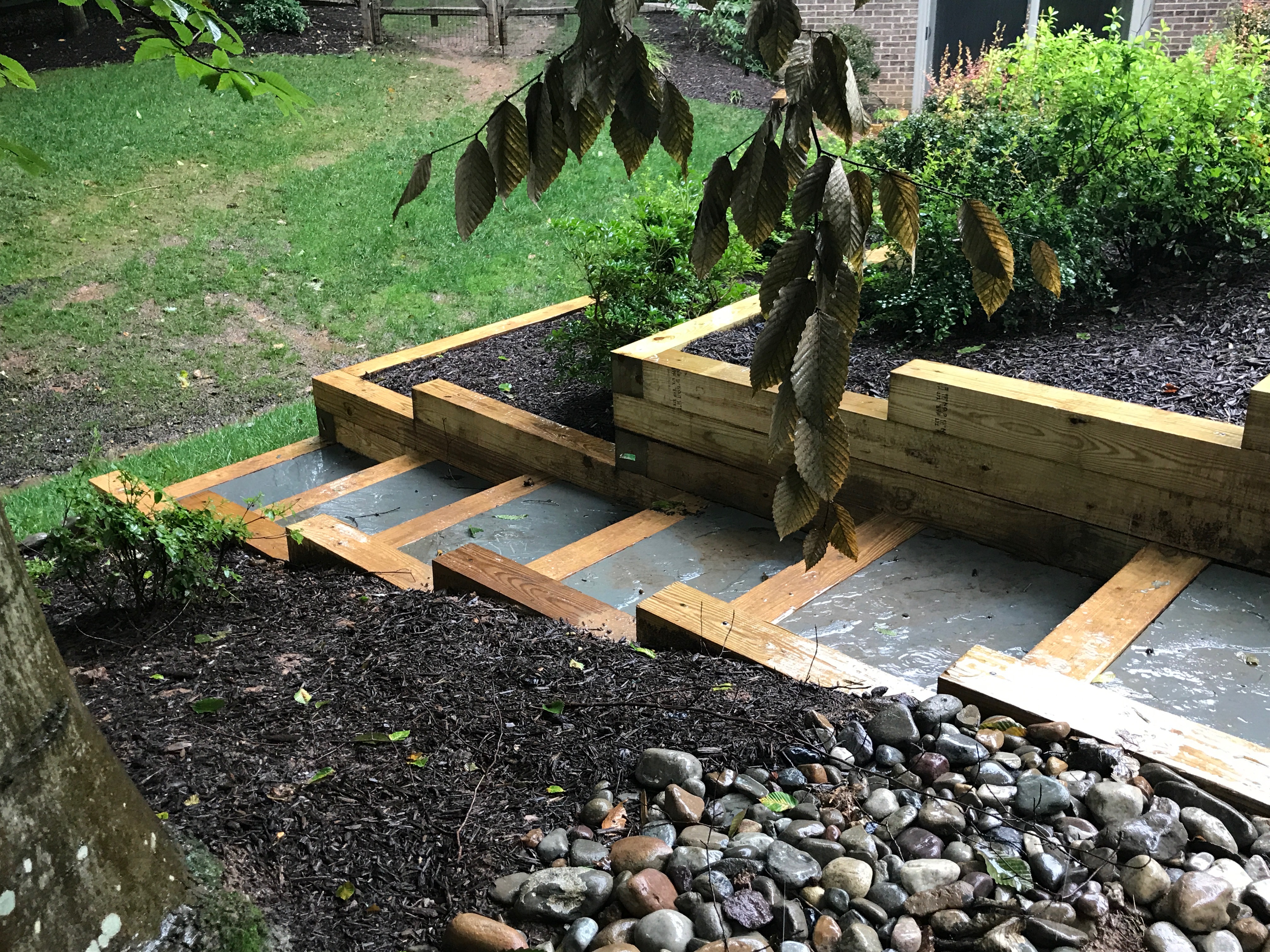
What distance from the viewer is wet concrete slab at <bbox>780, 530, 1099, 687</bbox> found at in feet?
11.6

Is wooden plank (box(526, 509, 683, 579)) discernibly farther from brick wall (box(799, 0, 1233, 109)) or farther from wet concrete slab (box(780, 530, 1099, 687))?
brick wall (box(799, 0, 1233, 109))

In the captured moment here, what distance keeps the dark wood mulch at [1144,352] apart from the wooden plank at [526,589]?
1.58 meters

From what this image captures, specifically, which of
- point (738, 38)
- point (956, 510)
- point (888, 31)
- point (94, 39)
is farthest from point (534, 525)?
point (94, 39)

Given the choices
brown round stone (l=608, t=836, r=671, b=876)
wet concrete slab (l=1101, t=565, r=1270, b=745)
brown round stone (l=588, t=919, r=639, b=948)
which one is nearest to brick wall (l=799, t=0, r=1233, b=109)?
wet concrete slab (l=1101, t=565, r=1270, b=745)

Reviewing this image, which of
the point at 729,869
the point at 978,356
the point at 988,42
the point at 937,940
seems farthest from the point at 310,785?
the point at 988,42

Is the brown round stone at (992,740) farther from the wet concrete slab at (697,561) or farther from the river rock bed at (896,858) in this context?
the wet concrete slab at (697,561)

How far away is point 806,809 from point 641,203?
4.04 metres

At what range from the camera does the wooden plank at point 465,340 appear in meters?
6.42

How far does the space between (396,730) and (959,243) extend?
3.10 metres

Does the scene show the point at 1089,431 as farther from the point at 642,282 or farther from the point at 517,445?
the point at 517,445

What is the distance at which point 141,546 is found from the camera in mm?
3727

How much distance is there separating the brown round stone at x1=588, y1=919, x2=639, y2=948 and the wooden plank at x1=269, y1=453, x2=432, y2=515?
10.7 feet

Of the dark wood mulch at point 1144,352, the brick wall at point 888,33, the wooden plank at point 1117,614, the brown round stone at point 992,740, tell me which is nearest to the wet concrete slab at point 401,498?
the dark wood mulch at point 1144,352

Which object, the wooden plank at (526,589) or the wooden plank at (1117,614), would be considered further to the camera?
the wooden plank at (526,589)
